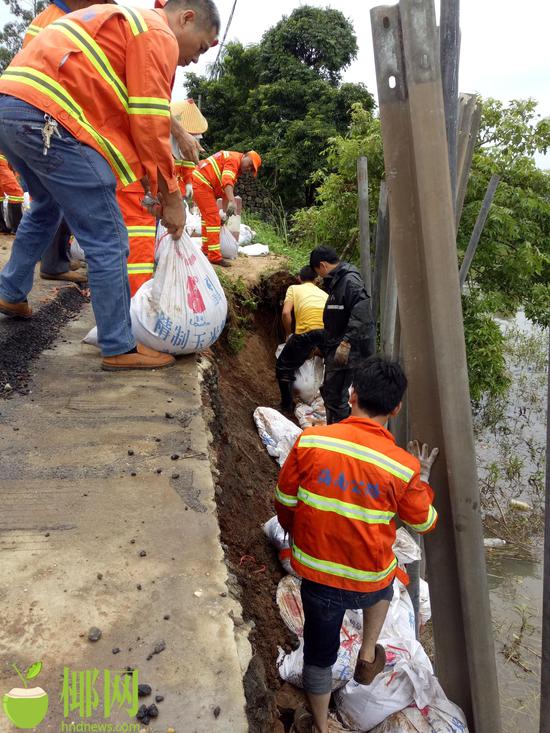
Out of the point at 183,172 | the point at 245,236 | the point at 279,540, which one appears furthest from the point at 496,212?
the point at 279,540

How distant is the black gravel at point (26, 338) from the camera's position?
2.67 meters

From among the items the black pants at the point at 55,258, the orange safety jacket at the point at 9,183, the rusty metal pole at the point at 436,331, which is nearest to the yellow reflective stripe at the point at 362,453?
the rusty metal pole at the point at 436,331

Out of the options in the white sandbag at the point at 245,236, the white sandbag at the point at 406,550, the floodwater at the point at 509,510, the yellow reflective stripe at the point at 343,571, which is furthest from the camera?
the white sandbag at the point at 245,236

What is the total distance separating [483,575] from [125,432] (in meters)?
1.44

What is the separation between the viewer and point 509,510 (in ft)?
20.0

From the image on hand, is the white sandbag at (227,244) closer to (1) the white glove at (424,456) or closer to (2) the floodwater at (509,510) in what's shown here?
(2) the floodwater at (509,510)

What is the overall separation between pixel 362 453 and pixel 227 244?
523 cm

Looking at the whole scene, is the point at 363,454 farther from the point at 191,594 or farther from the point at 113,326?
the point at 113,326

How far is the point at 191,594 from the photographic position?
4.84 feet

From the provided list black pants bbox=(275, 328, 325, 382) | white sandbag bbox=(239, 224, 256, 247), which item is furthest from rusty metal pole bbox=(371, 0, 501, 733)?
white sandbag bbox=(239, 224, 256, 247)

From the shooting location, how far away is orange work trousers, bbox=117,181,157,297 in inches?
128

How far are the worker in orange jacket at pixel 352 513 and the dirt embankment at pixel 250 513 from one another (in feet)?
0.72

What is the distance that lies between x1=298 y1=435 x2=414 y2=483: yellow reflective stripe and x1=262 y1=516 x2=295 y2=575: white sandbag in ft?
3.04
